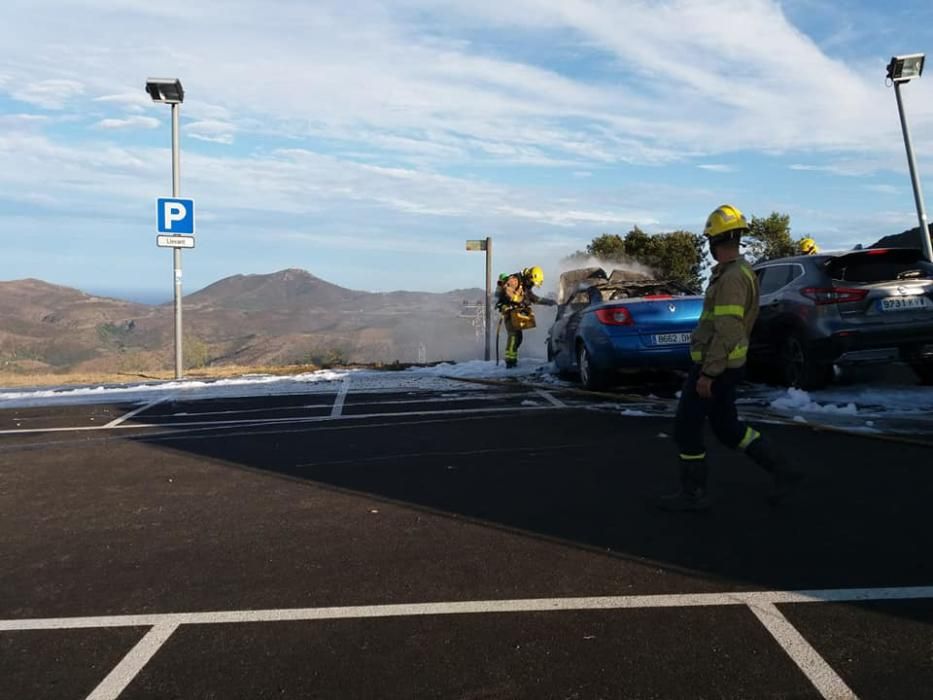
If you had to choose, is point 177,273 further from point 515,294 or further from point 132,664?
point 132,664

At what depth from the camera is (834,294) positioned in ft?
29.7

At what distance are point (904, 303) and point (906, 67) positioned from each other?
25.4 feet

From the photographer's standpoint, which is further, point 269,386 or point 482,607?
point 269,386

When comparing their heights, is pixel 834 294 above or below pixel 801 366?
above

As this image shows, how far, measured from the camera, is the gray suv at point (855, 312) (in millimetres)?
8867

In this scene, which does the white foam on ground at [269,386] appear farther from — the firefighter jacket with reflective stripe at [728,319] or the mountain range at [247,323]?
the mountain range at [247,323]

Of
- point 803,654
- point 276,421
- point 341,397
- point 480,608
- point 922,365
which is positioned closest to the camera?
point 803,654

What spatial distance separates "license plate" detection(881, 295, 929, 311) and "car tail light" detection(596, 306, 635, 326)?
2809 millimetres

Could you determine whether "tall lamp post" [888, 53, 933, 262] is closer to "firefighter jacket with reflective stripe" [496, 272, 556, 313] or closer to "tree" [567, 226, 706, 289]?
"firefighter jacket with reflective stripe" [496, 272, 556, 313]

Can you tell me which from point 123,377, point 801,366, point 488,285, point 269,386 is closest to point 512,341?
point 488,285

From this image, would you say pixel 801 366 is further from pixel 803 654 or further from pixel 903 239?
pixel 903 239

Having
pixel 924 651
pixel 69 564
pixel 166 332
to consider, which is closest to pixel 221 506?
pixel 69 564

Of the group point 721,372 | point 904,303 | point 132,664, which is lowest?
point 132,664

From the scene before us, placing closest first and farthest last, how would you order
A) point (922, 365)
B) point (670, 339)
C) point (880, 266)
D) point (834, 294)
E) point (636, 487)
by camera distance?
point (636, 487) < point (834, 294) < point (880, 266) < point (922, 365) < point (670, 339)
